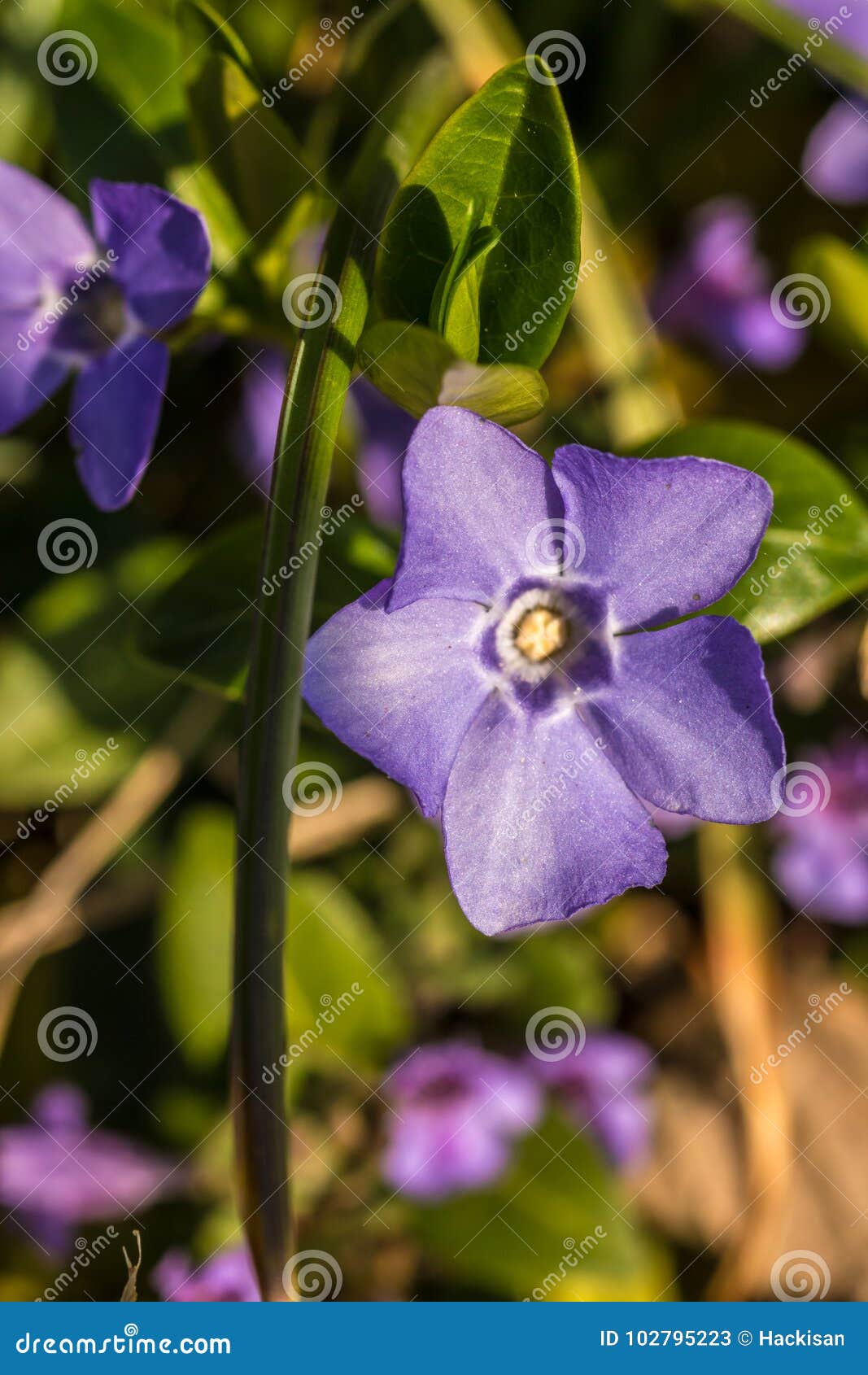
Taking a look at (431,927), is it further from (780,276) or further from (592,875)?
(780,276)

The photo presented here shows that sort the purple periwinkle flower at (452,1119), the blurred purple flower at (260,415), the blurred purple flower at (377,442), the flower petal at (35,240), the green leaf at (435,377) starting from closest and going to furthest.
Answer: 1. the green leaf at (435,377)
2. the flower petal at (35,240)
3. the blurred purple flower at (377,442)
4. the blurred purple flower at (260,415)
5. the purple periwinkle flower at (452,1119)

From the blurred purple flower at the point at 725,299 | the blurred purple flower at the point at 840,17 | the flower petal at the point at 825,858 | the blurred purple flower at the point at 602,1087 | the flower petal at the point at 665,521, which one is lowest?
the blurred purple flower at the point at 602,1087

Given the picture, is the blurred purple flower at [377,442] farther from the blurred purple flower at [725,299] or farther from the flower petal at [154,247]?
the blurred purple flower at [725,299]

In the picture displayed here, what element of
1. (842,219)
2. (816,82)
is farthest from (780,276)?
(816,82)

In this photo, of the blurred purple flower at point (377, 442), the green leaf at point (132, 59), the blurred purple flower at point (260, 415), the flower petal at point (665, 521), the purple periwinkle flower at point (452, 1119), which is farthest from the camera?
the purple periwinkle flower at point (452, 1119)

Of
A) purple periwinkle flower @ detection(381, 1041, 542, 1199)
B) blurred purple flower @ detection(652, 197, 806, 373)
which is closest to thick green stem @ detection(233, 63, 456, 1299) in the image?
purple periwinkle flower @ detection(381, 1041, 542, 1199)

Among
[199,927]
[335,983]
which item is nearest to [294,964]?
[335,983]

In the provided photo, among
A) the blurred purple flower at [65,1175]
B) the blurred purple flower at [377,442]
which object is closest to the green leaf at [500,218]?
the blurred purple flower at [377,442]
